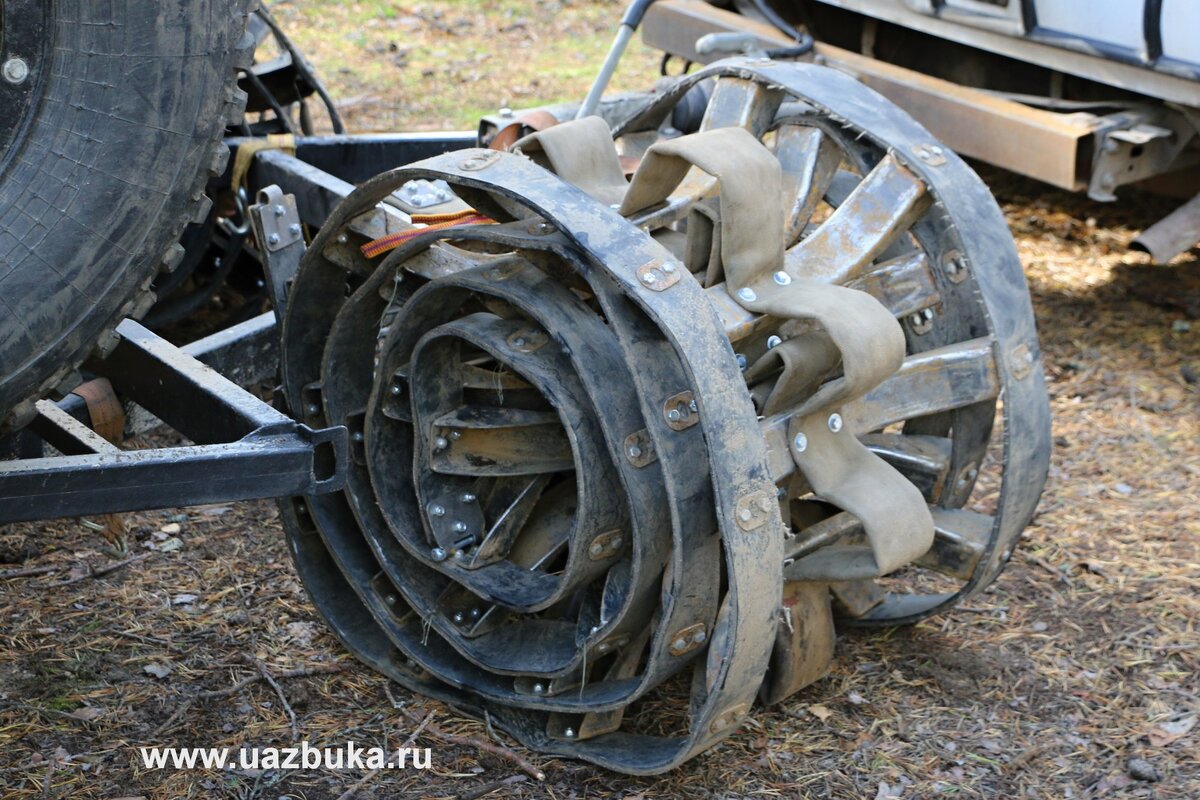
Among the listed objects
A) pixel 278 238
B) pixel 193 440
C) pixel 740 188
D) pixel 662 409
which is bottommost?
pixel 193 440

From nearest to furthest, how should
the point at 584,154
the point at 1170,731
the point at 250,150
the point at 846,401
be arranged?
the point at 846,401 < the point at 584,154 < the point at 1170,731 < the point at 250,150

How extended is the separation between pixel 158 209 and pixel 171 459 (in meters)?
0.43

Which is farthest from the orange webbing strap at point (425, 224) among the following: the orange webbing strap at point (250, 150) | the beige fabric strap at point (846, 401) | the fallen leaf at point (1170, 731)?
the fallen leaf at point (1170, 731)

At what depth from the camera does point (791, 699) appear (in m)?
2.85

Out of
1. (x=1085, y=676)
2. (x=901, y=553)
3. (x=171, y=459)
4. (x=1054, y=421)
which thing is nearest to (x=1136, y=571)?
(x=1085, y=676)

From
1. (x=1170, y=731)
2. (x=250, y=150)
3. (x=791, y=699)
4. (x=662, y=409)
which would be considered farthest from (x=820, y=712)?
(x=250, y=150)

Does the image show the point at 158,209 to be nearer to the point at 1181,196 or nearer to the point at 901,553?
the point at 901,553

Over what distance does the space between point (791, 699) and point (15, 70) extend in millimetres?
1951

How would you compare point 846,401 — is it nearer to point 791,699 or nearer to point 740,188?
point 740,188

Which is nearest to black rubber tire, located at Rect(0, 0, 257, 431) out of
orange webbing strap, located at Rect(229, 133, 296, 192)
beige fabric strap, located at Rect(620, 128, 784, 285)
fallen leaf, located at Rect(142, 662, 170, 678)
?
beige fabric strap, located at Rect(620, 128, 784, 285)

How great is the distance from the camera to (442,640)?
2.84 m

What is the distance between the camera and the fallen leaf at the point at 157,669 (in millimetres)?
2879

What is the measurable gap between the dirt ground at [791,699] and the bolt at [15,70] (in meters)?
1.34

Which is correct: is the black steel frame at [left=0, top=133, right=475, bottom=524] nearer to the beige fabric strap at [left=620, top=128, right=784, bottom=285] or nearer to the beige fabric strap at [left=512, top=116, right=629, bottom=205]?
the beige fabric strap at [left=512, top=116, right=629, bottom=205]
